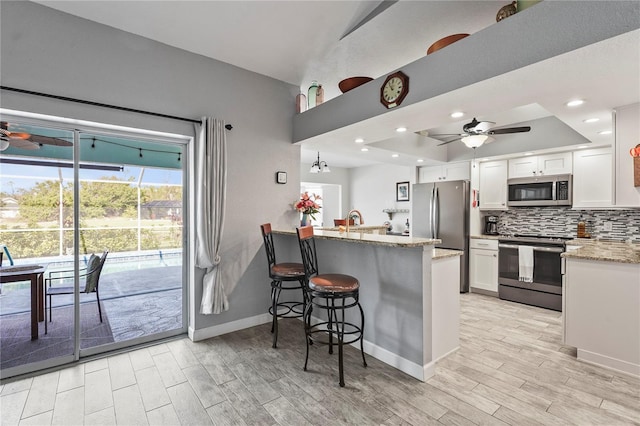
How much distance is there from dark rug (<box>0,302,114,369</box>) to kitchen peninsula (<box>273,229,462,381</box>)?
7.75 ft

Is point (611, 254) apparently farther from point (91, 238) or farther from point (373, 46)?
point (91, 238)

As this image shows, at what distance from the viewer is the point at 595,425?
188cm

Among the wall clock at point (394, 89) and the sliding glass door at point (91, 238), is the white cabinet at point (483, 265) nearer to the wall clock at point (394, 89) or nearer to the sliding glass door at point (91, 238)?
the wall clock at point (394, 89)

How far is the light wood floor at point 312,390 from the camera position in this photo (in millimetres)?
1964

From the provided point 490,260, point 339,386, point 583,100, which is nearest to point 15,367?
point 339,386

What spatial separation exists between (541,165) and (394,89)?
11.1ft

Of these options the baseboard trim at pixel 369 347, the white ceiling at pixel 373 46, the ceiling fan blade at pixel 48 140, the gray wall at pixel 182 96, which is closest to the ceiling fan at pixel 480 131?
the white ceiling at pixel 373 46

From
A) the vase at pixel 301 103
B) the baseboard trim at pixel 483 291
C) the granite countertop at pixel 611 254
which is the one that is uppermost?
the vase at pixel 301 103

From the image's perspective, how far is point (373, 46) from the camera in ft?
9.90

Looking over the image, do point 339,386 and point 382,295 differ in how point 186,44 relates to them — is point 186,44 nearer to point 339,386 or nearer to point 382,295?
point 382,295

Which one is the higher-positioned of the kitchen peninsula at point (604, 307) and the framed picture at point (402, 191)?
the framed picture at point (402, 191)

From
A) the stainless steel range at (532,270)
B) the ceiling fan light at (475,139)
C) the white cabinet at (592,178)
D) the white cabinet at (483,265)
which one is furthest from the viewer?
the white cabinet at (483,265)

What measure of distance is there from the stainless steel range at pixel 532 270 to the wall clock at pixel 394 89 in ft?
10.8

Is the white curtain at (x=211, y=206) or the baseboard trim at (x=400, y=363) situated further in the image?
the white curtain at (x=211, y=206)
